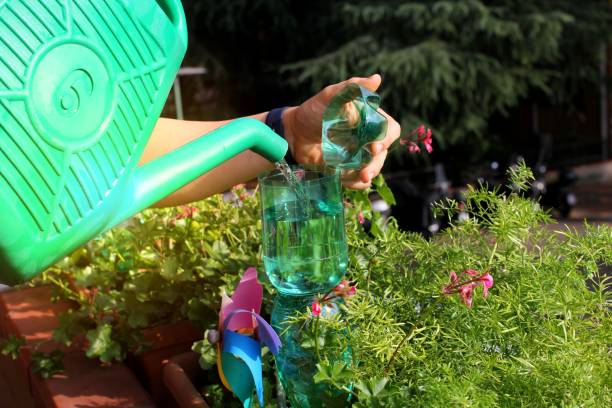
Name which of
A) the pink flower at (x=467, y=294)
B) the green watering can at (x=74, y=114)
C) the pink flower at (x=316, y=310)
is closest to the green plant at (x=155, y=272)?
the pink flower at (x=316, y=310)

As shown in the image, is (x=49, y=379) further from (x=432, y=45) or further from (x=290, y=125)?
(x=432, y=45)

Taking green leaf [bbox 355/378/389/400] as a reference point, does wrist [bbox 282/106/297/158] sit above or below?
above

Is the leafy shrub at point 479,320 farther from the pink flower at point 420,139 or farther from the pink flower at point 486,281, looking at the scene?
the pink flower at point 420,139

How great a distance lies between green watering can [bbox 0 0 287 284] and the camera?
497mm

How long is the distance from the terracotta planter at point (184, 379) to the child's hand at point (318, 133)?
43cm

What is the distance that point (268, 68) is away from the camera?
22.5 ft

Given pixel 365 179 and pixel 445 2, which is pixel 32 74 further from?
pixel 445 2

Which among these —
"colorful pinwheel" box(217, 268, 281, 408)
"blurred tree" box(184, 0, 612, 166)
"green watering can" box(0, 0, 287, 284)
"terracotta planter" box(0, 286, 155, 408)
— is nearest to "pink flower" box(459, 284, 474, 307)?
"colorful pinwheel" box(217, 268, 281, 408)

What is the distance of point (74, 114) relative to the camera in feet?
1.74

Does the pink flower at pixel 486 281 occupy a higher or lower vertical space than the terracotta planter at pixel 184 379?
higher

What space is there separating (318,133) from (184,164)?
1.88 ft

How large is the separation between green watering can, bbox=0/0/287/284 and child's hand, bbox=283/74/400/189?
50 cm

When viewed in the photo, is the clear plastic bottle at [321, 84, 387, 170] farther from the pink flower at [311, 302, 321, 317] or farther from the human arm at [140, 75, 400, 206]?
the pink flower at [311, 302, 321, 317]

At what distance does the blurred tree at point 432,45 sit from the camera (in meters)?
5.66
